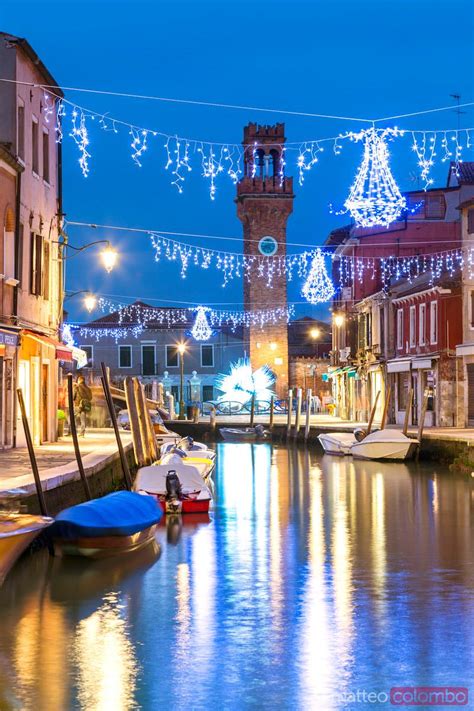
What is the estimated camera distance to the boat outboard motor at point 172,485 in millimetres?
21266

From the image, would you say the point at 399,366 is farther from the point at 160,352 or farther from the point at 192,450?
the point at 160,352

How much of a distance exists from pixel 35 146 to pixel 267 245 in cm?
4302

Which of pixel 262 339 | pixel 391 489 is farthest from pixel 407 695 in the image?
pixel 262 339

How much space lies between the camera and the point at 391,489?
2723 cm

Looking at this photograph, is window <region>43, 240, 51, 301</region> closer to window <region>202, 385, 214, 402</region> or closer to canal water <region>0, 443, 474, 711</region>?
canal water <region>0, 443, 474, 711</region>

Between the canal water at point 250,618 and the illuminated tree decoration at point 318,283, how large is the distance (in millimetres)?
30473

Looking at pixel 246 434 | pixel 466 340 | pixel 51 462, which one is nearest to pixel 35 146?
pixel 51 462

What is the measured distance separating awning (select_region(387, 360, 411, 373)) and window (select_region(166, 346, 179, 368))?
105 feet

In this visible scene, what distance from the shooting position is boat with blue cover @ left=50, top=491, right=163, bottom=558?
15.2 meters

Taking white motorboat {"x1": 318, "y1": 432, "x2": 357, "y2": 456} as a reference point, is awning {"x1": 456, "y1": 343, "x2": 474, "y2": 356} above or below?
above

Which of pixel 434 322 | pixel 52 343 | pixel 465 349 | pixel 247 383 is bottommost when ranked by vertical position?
pixel 52 343

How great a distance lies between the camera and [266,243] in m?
69.6

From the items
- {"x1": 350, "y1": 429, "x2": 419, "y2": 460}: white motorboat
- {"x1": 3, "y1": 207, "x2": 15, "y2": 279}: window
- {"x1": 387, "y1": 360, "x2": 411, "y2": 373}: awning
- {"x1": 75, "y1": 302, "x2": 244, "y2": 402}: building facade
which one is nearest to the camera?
{"x1": 3, "y1": 207, "x2": 15, "y2": 279}: window

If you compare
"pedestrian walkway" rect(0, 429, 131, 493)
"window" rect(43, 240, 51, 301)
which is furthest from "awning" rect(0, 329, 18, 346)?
"window" rect(43, 240, 51, 301)
